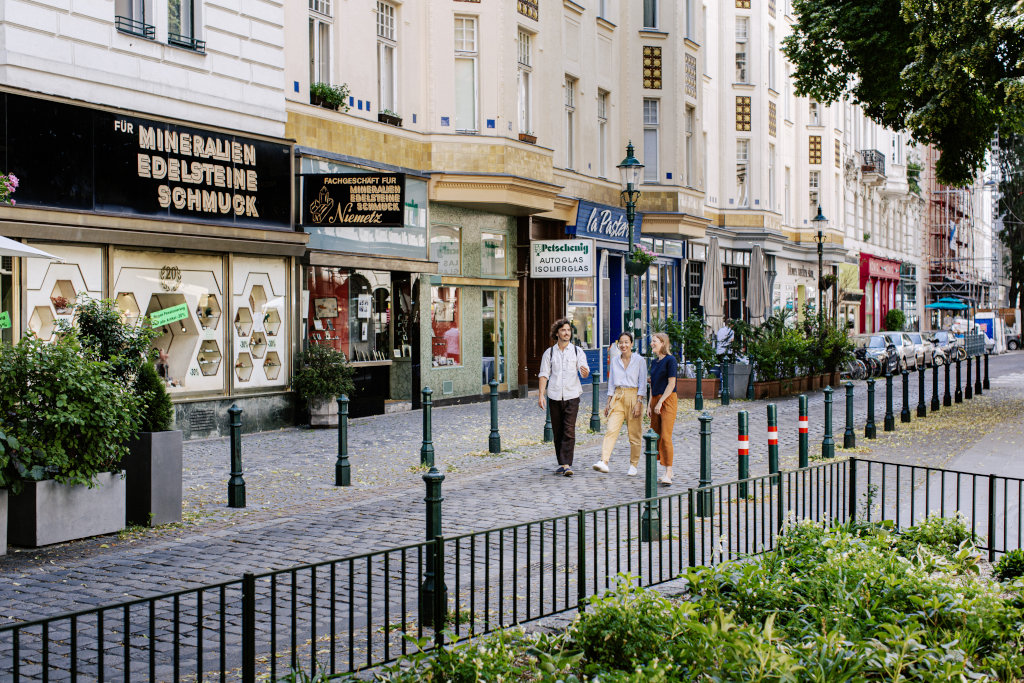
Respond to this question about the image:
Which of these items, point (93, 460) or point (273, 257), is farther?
point (273, 257)

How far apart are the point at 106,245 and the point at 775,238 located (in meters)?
30.9

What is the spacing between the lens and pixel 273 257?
18.1m

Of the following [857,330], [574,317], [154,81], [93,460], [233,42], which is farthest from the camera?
[857,330]

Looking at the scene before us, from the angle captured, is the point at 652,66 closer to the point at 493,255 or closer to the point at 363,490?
the point at 493,255

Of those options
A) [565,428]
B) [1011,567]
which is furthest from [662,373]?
[1011,567]

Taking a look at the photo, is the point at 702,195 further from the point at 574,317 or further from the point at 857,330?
the point at 857,330

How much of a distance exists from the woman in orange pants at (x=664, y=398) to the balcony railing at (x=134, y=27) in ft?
27.4

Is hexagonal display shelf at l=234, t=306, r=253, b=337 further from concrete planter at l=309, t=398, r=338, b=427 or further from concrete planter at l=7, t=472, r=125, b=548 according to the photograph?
concrete planter at l=7, t=472, r=125, b=548

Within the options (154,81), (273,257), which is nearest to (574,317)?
(273,257)

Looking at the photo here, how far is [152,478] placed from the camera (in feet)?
32.5

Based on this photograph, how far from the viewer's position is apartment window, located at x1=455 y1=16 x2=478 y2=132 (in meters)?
22.8

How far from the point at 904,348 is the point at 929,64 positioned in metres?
21.8

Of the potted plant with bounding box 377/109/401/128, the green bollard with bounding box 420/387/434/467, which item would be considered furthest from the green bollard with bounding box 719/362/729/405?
the green bollard with bounding box 420/387/434/467

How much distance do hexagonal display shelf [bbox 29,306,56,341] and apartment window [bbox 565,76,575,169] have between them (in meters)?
15.8
